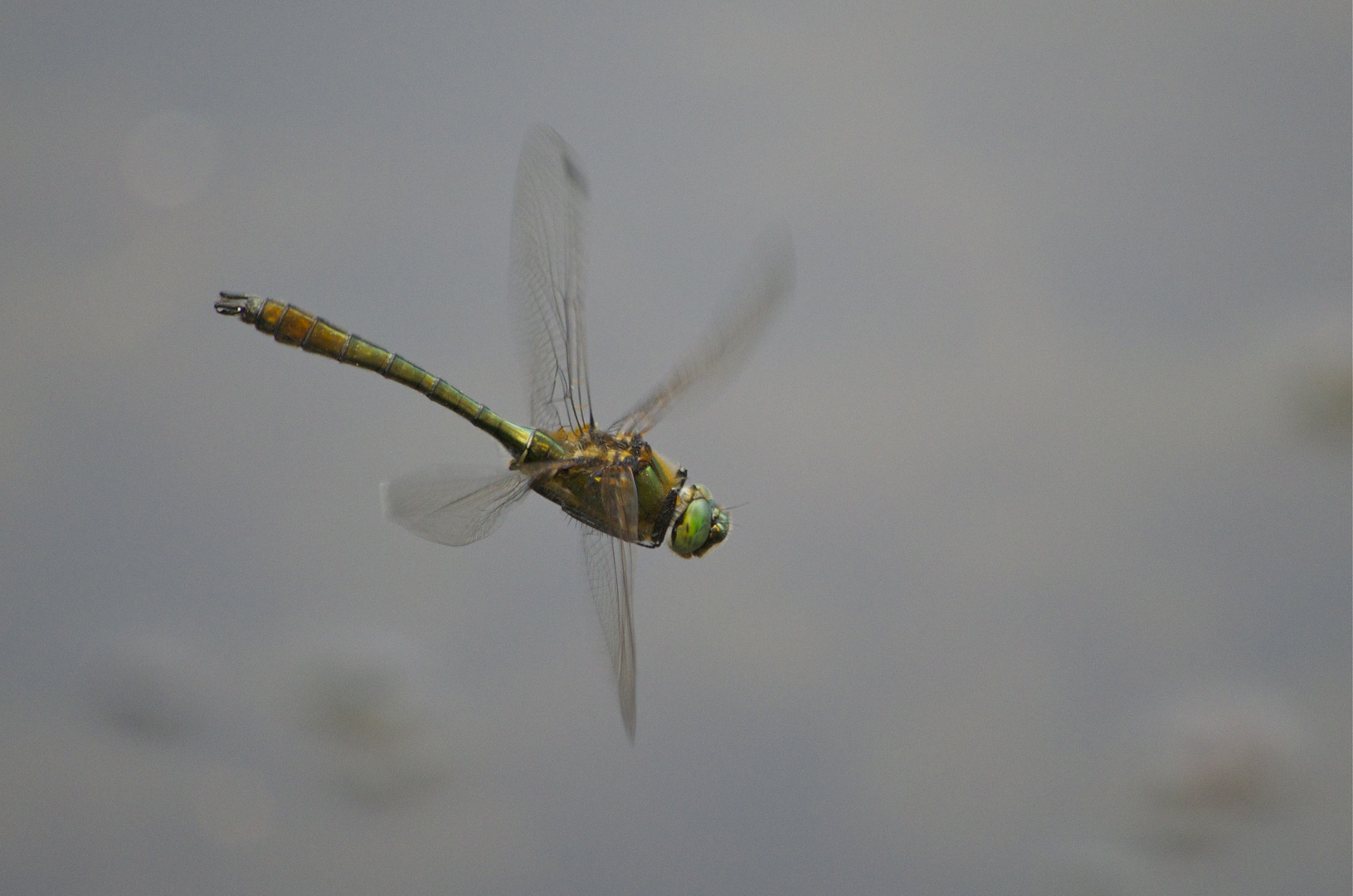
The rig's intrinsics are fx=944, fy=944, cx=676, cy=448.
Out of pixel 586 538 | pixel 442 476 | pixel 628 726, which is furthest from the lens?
pixel 586 538

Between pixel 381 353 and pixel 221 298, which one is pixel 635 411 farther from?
pixel 221 298

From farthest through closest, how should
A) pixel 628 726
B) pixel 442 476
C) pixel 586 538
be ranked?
pixel 586 538 < pixel 442 476 < pixel 628 726

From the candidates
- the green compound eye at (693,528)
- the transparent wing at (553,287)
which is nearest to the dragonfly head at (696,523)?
the green compound eye at (693,528)

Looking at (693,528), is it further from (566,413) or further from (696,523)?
(566,413)

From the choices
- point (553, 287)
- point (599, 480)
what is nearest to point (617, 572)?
point (599, 480)

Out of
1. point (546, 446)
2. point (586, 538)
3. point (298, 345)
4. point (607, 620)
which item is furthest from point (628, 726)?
point (298, 345)

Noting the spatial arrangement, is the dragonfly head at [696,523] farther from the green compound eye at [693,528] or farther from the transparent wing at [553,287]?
the transparent wing at [553,287]
